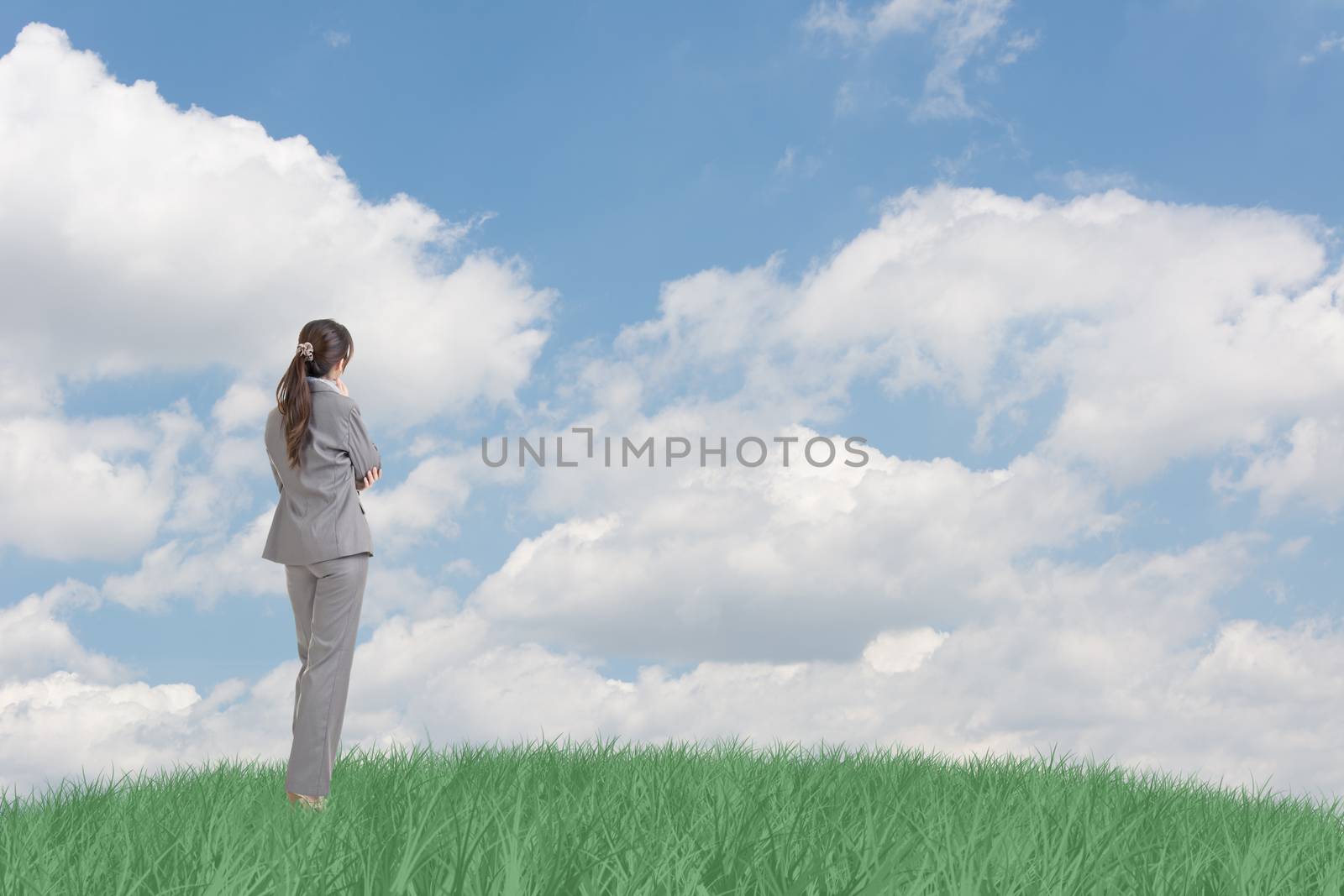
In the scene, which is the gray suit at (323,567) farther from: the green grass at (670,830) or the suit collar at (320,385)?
the green grass at (670,830)

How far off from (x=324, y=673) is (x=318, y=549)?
577 mm

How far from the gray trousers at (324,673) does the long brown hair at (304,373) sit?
1.83ft

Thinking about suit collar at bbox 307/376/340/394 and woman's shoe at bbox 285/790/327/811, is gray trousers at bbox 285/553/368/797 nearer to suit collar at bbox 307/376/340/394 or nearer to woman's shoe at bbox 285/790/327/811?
woman's shoe at bbox 285/790/327/811

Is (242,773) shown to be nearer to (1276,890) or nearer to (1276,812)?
(1276,890)

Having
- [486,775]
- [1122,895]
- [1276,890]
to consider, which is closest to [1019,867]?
[1122,895]

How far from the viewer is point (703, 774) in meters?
5.63

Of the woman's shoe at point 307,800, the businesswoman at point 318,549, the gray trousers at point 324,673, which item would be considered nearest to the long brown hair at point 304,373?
the businesswoman at point 318,549

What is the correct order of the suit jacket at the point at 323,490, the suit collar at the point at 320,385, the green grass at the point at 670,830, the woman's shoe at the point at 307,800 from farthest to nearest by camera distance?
the suit collar at the point at 320,385 < the suit jacket at the point at 323,490 < the woman's shoe at the point at 307,800 < the green grass at the point at 670,830

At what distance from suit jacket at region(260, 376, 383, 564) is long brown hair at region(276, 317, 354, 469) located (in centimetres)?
5

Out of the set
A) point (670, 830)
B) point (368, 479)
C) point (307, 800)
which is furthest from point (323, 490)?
point (670, 830)

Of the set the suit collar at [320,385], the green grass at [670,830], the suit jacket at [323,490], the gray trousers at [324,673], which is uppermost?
the suit collar at [320,385]

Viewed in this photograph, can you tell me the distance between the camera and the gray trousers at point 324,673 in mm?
5074

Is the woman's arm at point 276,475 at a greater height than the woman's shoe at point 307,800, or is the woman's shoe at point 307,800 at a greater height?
the woman's arm at point 276,475

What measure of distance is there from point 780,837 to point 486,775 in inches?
89.8
